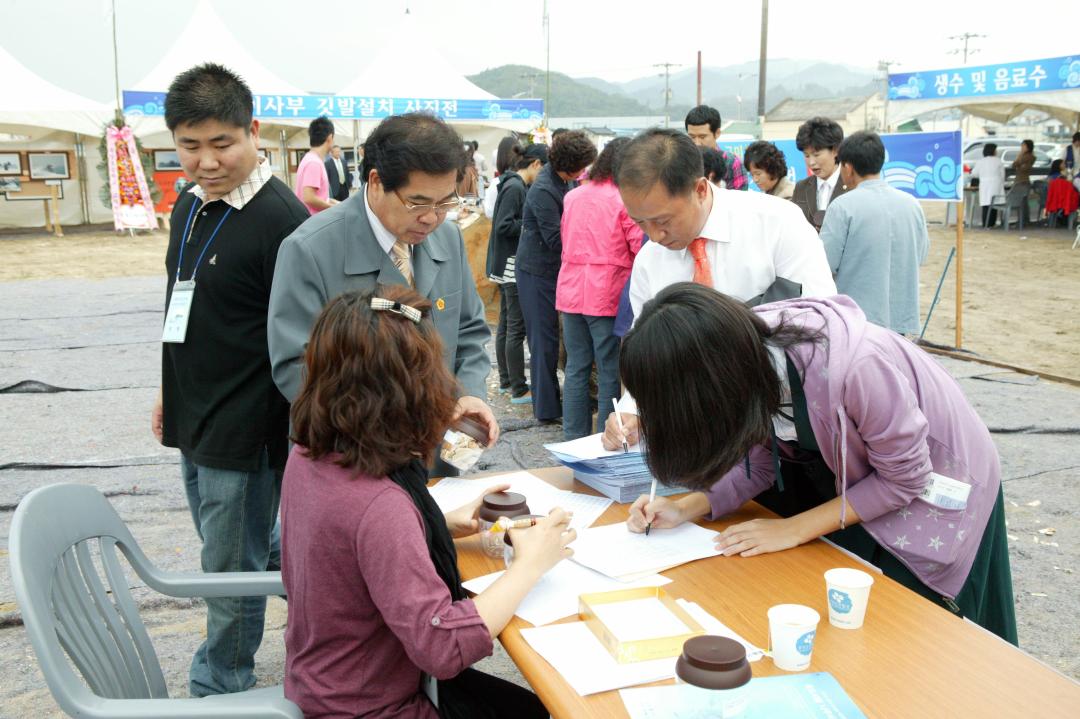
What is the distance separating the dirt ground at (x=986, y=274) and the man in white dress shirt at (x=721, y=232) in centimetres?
481

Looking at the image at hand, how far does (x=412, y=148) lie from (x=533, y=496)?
2.80ft

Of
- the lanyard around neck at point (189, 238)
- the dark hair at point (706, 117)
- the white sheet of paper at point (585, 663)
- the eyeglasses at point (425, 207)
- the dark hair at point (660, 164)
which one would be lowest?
the white sheet of paper at point (585, 663)

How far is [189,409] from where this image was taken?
7.48 ft

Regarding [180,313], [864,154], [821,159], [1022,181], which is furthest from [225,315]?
[1022,181]

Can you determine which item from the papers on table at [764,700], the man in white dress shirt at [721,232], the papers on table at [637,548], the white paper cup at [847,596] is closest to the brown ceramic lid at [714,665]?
the papers on table at [764,700]

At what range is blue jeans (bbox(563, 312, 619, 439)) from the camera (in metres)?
4.61

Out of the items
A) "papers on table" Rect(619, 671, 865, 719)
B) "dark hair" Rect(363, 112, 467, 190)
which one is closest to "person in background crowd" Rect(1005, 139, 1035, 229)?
"dark hair" Rect(363, 112, 467, 190)

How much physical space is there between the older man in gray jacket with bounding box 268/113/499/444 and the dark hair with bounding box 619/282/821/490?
588 mm

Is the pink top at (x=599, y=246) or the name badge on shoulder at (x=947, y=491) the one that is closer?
the name badge on shoulder at (x=947, y=491)

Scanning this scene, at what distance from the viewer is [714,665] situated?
1168mm

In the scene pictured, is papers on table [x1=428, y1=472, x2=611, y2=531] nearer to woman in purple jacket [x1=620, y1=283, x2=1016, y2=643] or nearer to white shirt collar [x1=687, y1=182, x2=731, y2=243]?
woman in purple jacket [x1=620, y1=283, x2=1016, y2=643]

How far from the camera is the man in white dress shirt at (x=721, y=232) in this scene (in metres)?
2.31

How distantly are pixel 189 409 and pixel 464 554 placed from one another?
876 millimetres

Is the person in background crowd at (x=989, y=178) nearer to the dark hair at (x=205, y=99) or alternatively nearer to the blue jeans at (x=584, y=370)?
the blue jeans at (x=584, y=370)
